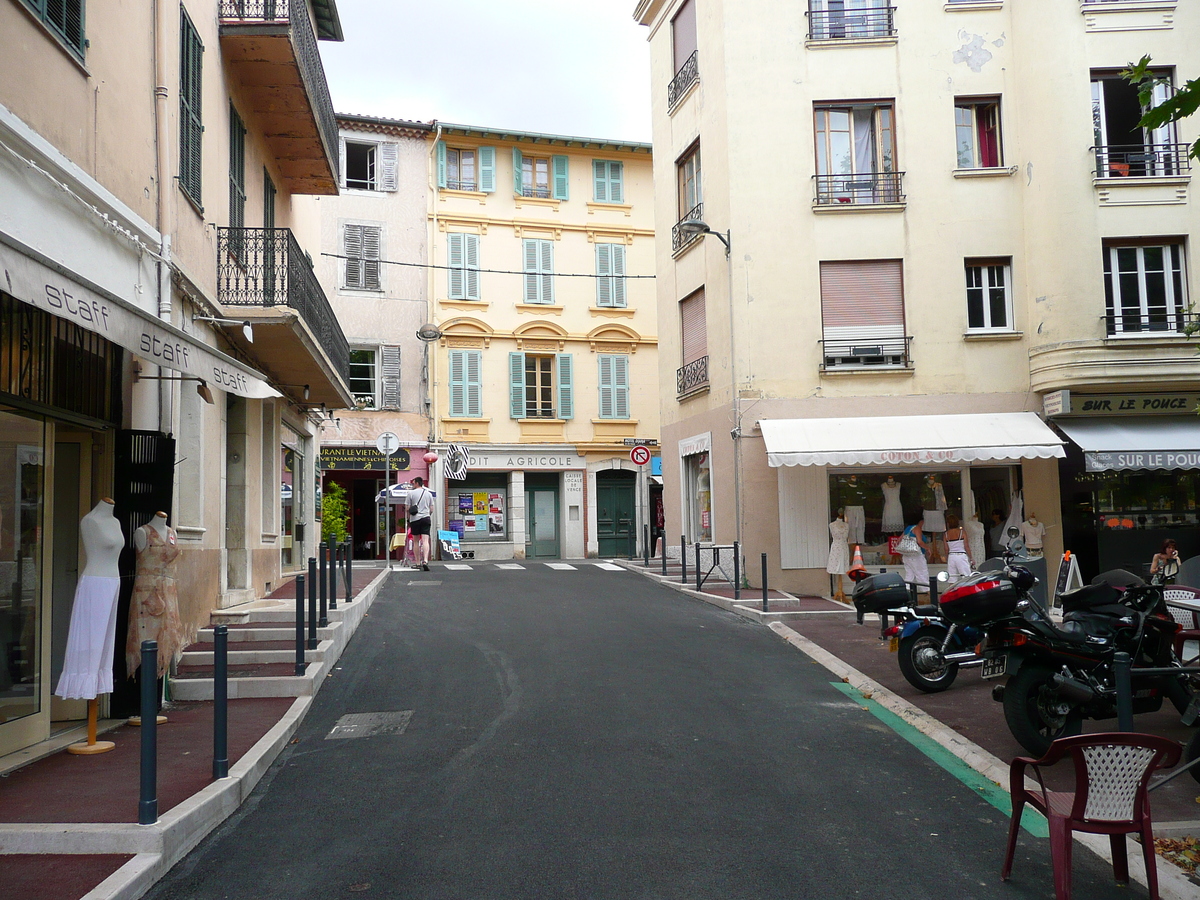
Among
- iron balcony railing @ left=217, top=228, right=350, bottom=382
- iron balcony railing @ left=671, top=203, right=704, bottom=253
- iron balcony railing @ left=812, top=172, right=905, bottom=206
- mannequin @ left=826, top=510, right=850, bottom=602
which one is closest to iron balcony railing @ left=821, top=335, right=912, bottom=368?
iron balcony railing @ left=812, top=172, right=905, bottom=206

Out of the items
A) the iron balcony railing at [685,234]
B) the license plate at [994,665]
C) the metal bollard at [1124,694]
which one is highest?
the iron balcony railing at [685,234]

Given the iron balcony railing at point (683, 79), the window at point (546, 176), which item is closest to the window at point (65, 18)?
the iron balcony railing at point (683, 79)

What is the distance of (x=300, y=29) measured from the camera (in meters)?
13.2

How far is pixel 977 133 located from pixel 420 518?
12.4 meters

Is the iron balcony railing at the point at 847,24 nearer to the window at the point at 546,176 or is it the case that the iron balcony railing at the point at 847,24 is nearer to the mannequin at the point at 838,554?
the mannequin at the point at 838,554

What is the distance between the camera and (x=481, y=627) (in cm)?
1278

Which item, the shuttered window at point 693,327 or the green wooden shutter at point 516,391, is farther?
the green wooden shutter at point 516,391

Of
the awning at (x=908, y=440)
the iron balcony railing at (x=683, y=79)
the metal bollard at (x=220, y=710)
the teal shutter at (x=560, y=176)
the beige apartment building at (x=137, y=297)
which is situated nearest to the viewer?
the metal bollard at (x=220, y=710)

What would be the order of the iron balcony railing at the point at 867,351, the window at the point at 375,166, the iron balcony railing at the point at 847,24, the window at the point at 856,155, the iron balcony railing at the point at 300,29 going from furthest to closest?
the window at the point at 375,166
the iron balcony railing at the point at 847,24
the window at the point at 856,155
the iron balcony railing at the point at 867,351
the iron balcony railing at the point at 300,29

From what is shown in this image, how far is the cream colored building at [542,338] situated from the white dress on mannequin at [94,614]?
22.2m

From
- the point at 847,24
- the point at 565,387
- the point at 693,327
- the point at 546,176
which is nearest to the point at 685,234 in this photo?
the point at 693,327

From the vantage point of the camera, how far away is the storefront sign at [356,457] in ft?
94.0

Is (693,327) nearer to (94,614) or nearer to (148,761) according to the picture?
(94,614)

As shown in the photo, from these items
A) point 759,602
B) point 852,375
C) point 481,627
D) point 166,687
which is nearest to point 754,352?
point 852,375
